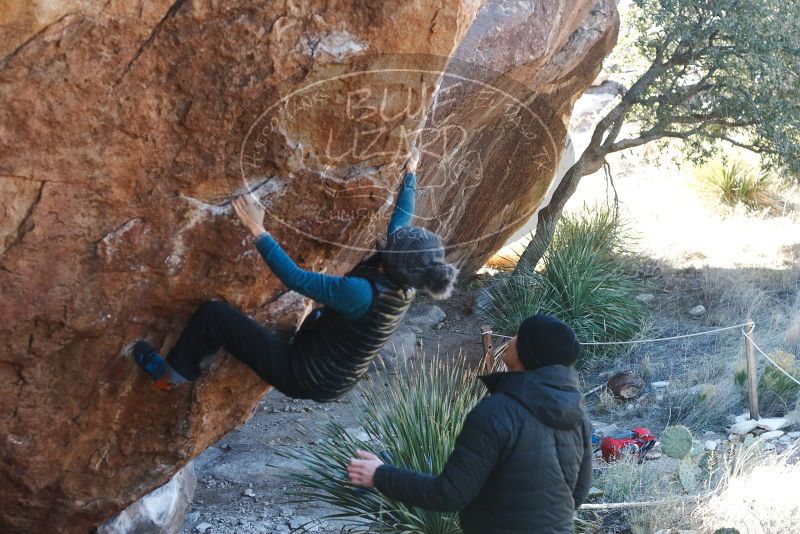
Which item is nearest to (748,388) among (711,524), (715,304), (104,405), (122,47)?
(711,524)

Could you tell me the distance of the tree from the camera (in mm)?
10656

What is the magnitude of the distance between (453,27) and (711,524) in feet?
11.0

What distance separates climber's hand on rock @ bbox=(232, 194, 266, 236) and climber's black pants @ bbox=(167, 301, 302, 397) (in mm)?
466

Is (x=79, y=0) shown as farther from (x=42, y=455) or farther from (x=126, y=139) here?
(x=42, y=455)


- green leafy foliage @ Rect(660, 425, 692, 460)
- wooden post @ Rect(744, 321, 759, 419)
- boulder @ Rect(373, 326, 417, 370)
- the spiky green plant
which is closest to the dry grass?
green leafy foliage @ Rect(660, 425, 692, 460)

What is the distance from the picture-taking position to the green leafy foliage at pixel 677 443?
6410mm

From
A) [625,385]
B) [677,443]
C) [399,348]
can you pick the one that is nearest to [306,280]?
[677,443]

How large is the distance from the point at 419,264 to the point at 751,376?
468 centimetres

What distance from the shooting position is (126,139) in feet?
14.0

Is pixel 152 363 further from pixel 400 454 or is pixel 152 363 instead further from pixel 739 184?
pixel 739 184

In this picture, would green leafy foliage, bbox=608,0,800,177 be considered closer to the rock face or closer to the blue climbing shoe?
the rock face

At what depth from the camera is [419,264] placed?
4.34 meters

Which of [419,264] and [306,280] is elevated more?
[419,264]

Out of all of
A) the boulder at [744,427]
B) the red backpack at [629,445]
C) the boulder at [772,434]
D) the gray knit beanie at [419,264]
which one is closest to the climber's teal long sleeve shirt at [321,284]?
the gray knit beanie at [419,264]
